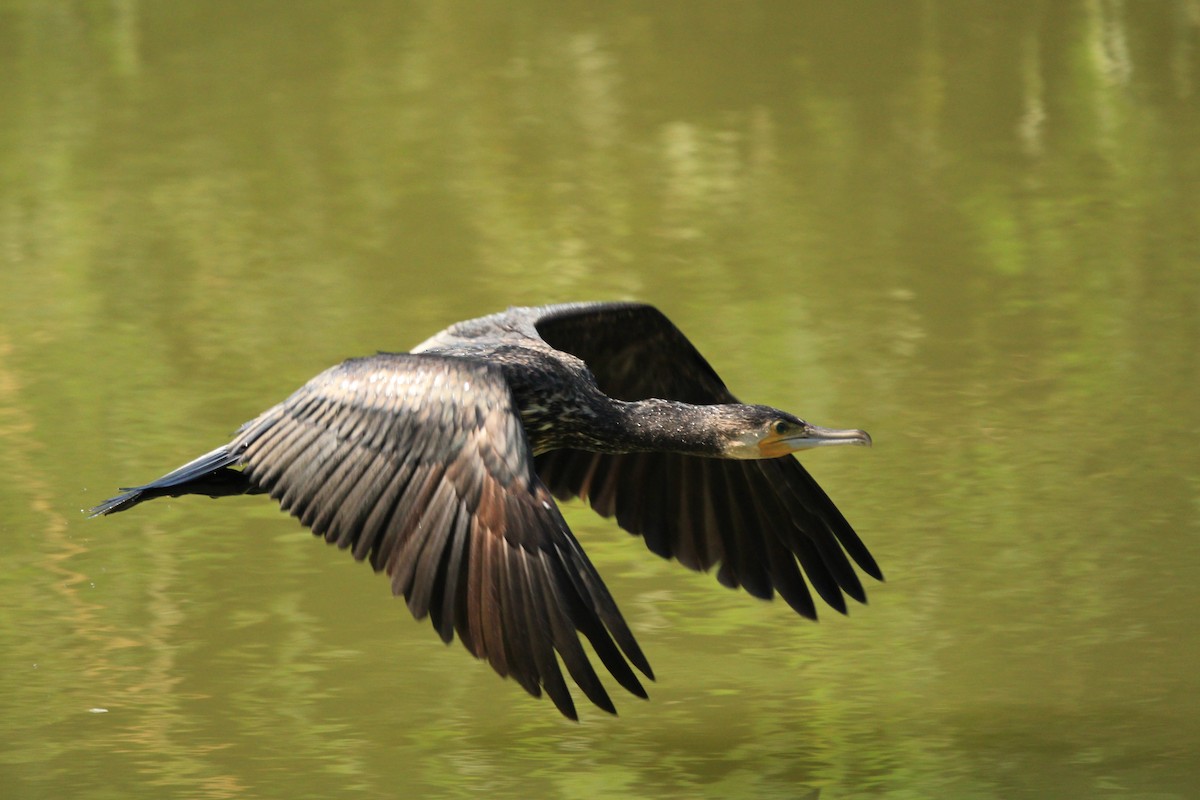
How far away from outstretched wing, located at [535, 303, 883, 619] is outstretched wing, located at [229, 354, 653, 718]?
4.27 feet

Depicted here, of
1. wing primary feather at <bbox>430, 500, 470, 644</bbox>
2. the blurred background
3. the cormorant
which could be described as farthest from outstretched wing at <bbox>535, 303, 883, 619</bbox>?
wing primary feather at <bbox>430, 500, 470, 644</bbox>

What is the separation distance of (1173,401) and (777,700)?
324cm

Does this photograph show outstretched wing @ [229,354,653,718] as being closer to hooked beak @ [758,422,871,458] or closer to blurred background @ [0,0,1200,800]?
blurred background @ [0,0,1200,800]

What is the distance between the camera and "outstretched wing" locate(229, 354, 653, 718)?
5305 mm

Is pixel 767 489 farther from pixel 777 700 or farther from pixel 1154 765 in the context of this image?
pixel 1154 765

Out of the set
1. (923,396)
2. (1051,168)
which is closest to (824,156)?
(1051,168)

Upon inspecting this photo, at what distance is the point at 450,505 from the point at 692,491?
5.80ft

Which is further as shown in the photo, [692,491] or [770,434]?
[692,491]

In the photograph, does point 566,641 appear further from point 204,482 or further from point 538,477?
point 204,482

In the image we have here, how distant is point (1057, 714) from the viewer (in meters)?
6.49

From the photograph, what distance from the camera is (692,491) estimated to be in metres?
7.22

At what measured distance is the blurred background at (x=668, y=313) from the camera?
641 centimetres

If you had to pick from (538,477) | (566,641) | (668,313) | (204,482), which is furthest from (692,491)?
(668,313)

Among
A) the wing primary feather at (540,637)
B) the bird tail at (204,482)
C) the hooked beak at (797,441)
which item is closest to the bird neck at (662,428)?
the hooked beak at (797,441)
